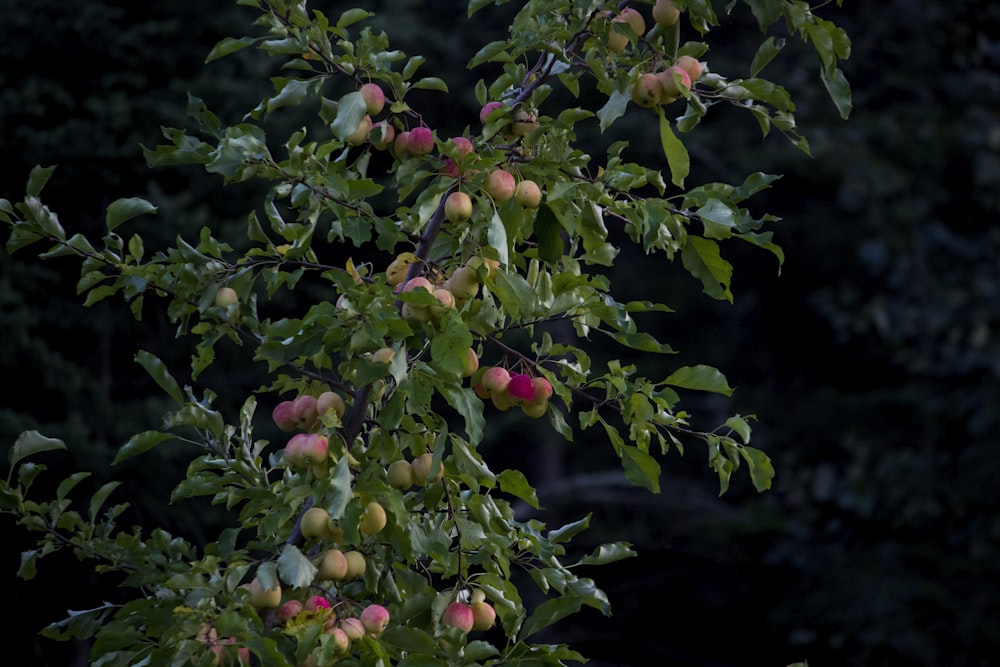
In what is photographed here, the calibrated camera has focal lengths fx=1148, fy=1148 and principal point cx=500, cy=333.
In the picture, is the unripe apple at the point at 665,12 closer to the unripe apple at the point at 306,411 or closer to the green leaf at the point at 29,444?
the unripe apple at the point at 306,411

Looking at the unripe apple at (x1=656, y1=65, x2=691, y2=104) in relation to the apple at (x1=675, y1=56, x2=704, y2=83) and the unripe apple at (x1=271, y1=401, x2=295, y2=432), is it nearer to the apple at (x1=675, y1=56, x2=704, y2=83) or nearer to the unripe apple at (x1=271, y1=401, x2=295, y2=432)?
the apple at (x1=675, y1=56, x2=704, y2=83)

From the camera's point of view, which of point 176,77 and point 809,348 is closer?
point 176,77

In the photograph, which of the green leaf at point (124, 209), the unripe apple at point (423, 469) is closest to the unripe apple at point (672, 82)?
the unripe apple at point (423, 469)

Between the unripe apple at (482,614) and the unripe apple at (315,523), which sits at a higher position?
the unripe apple at (315,523)

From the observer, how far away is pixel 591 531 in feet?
15.1

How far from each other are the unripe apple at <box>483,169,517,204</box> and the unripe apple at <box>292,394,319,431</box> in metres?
0.26

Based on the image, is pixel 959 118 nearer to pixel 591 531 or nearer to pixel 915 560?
pixel 915 560

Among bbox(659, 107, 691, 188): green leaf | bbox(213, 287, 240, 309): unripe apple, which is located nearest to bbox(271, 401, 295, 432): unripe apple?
bbox(213, 287, 240, 309): unripe apple

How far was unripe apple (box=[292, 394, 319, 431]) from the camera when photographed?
3.47 ft

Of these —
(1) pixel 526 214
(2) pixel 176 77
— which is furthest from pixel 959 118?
(1) pixel 526 214

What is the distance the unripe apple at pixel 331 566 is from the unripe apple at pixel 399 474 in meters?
0.08

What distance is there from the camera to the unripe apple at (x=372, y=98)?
1041 millimetres

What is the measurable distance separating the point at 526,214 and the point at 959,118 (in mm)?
3585

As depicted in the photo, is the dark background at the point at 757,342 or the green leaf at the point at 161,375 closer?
the green leaf at the point at 161,375
